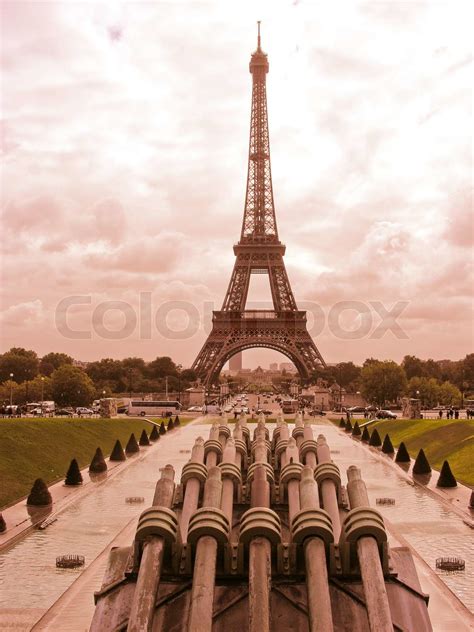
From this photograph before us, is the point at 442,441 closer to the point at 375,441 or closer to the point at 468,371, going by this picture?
the point at 375,441

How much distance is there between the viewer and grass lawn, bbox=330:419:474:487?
3568 centimetres

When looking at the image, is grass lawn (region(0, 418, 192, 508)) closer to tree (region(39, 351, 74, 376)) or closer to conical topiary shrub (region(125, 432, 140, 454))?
conical topiary shrub (region(125, 432, 140, 454))

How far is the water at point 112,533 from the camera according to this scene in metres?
17.0

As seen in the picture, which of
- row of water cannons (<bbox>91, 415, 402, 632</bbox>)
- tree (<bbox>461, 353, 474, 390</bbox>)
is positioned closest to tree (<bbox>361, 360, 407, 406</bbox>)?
tree (<bbox>461, 353, 474, 390</bbox>)

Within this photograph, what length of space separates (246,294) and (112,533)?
82139mm

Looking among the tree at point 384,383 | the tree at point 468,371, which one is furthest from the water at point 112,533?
the tree at point 468,371

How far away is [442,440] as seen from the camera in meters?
44.5

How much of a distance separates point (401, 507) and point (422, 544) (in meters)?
5.83

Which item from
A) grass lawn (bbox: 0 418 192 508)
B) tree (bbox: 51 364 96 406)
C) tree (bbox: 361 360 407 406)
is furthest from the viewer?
tree (bbox: 361 360 407 406)

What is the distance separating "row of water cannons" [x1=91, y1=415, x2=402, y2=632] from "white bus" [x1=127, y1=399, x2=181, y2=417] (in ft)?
234

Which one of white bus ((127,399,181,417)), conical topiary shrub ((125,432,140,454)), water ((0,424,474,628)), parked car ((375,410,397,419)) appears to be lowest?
water ((0,424,474,628))

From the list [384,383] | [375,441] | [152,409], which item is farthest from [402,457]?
[384,383]

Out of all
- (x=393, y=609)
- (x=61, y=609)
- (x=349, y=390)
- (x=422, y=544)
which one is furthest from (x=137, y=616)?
(x=349, y=390)

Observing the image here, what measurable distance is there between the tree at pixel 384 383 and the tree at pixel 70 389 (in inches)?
1457
